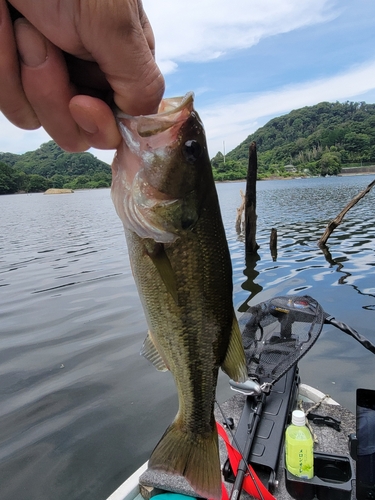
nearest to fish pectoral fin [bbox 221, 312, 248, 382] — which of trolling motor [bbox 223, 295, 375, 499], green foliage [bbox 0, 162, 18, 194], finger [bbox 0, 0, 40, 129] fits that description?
finger [bbox 0, 0, 40, 129]

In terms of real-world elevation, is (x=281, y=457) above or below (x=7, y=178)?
below

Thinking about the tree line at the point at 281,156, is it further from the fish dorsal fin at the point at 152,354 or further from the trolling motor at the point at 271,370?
the fish dorsal fin at the point at 152,354

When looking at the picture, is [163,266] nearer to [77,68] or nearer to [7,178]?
[77,68]

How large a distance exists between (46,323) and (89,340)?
6.12 ft

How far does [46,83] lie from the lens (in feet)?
4.54

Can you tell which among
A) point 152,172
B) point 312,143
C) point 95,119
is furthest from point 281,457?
point 312,143

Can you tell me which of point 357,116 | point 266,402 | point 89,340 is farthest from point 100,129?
point 357,116

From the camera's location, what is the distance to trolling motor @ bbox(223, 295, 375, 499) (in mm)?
3678

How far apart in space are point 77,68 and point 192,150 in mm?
594

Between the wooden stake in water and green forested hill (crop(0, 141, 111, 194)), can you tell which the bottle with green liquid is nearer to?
the wooden stake in water

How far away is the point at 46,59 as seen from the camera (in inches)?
51.6

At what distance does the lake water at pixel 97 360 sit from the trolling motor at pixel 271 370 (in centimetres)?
178

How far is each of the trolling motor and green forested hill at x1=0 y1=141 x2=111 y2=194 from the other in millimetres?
68679

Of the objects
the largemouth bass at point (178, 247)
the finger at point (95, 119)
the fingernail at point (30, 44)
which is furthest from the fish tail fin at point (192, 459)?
the fingernail at point (30, 44)
